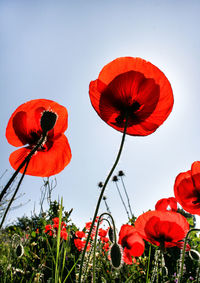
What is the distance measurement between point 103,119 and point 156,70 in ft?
0.93

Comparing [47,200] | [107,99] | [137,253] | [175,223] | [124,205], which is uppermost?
[124,205]

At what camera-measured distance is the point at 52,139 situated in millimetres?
907

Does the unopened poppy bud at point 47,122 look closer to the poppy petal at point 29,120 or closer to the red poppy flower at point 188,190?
the poppy petal at point 29,120

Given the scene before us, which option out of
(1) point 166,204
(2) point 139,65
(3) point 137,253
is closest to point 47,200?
(3) point 137,253

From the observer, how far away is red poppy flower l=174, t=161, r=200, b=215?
1367 mm

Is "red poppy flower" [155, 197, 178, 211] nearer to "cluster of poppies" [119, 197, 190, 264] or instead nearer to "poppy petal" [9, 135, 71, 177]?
"cluster of poppies" [119, 197, 190, 264]

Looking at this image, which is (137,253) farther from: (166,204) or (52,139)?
(52,139)

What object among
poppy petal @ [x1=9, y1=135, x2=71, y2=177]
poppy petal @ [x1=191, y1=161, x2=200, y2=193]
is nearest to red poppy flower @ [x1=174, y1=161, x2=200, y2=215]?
poppy petal @ [x1=191, y1=161, x2=200, y2=193]

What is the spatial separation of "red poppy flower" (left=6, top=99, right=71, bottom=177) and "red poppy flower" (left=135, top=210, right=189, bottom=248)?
754 mm

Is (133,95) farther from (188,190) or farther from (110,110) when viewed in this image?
(188,190)

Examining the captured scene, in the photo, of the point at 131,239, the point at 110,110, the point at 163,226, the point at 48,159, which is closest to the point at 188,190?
the point at 163,226

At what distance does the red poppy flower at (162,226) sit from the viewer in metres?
1.31

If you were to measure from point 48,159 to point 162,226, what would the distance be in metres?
0.91

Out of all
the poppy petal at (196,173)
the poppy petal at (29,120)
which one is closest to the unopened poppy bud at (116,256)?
the poppy petal at (29,120)
